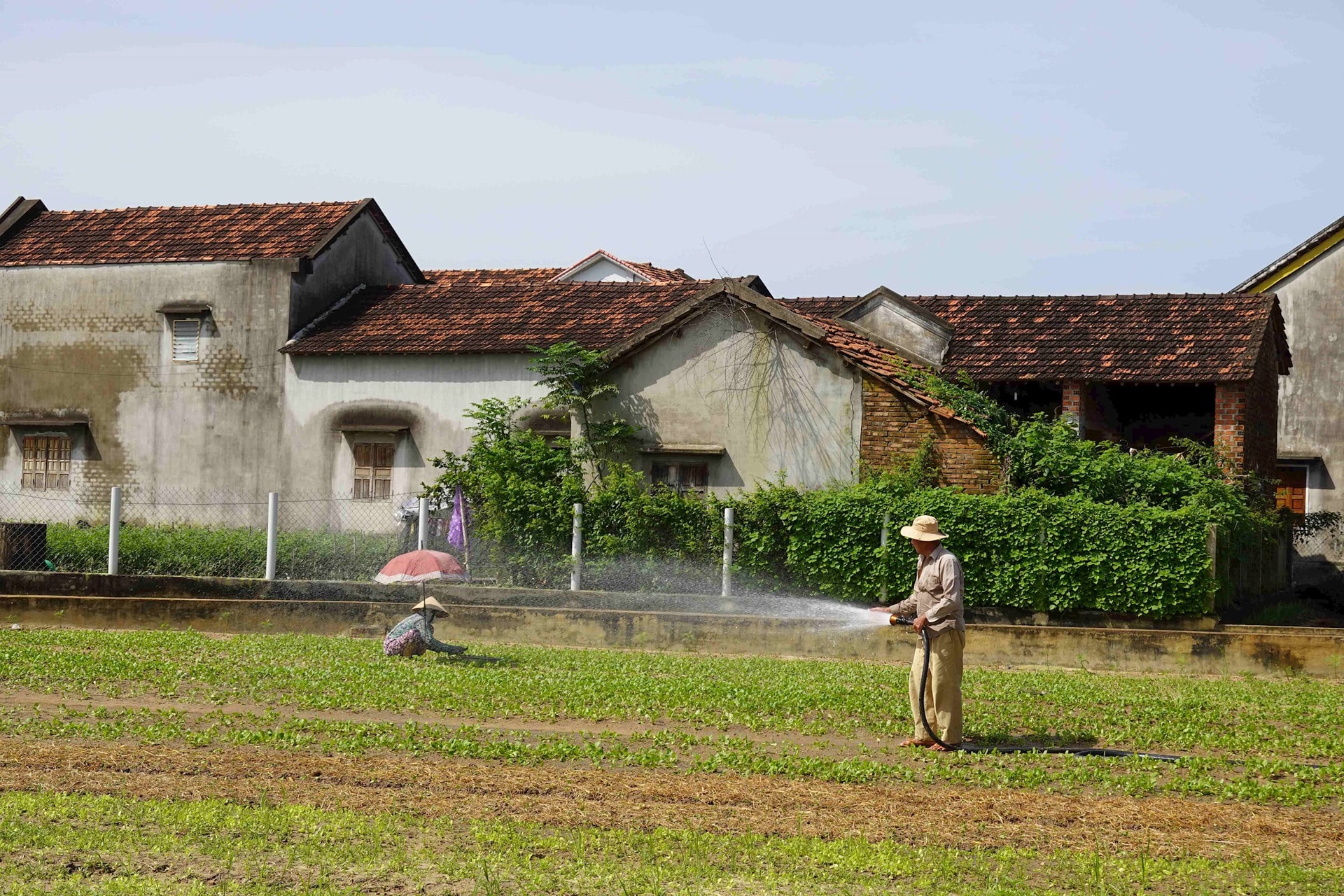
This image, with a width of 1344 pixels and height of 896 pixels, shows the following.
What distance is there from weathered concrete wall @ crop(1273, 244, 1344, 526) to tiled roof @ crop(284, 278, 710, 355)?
43.9ft

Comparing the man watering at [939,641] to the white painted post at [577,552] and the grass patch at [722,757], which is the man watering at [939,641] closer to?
the grass patch at [722,757]

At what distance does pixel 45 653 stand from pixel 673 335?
11.1m

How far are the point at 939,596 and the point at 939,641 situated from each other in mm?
351

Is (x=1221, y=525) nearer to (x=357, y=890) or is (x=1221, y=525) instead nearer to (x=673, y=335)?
(x=673, y=335)

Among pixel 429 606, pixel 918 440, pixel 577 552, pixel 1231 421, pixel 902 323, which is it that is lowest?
pixel 429 606

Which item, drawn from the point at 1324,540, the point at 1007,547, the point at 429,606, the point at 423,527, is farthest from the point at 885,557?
the point at 1324,540

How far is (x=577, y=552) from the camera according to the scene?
65.6ft

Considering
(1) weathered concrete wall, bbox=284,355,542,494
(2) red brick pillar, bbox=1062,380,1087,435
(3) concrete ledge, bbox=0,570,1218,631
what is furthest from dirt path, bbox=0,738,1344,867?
(1) weathered concrete wall, bbox=284,355,542,494

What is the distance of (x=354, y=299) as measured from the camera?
107ft

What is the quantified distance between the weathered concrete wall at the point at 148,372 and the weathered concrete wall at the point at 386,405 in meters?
0.65

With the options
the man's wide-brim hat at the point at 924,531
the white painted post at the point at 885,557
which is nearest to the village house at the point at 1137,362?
the white painted post at the point at 885,557

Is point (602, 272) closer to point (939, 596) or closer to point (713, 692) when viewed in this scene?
point (713, 692)

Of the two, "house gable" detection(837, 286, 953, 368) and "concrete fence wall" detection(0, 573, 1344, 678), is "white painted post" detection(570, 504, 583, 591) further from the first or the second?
"house gable" detection(837, 286, 953, 368)

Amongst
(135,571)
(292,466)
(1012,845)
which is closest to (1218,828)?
(1012,845)
